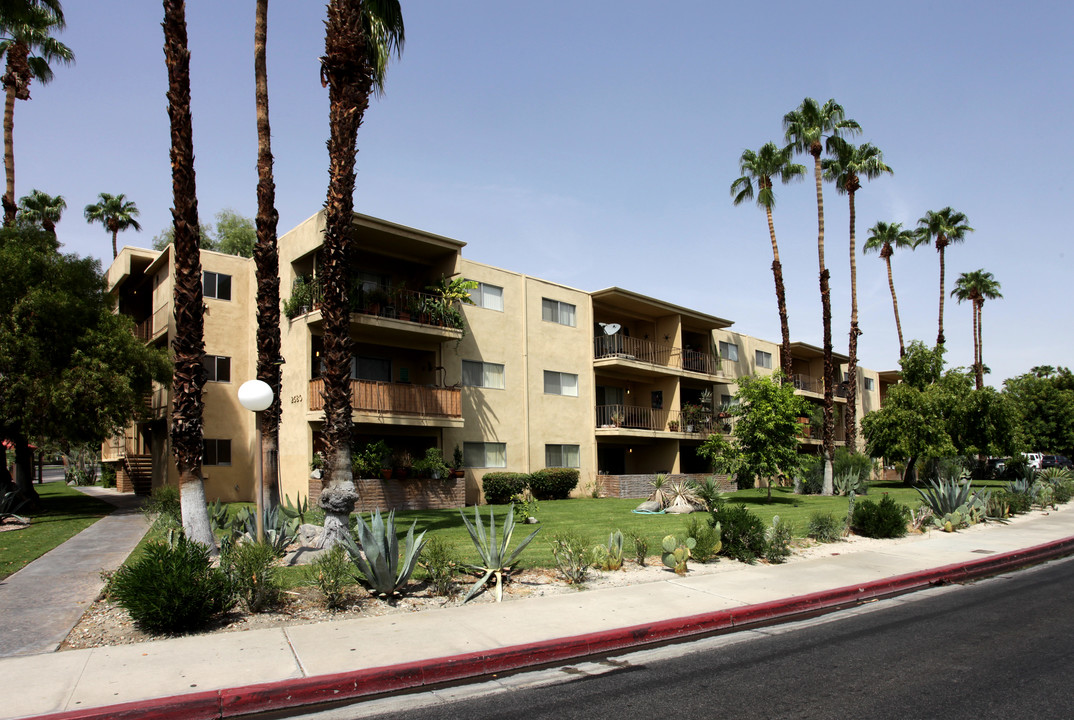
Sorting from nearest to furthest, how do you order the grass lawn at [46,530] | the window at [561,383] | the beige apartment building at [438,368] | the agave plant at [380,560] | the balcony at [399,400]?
1. the agave plant at [380,560]
2. the grass lawn at [46,530]
3. the balcony at [399,400]
4. the beige apartment building at [438,368]
5. the window at [561,383]

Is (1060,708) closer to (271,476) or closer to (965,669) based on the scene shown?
(965,669)

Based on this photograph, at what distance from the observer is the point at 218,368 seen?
26391mm

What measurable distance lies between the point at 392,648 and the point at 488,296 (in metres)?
20.7

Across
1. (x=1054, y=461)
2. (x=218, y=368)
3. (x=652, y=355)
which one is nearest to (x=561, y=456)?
(x=652, y=355)

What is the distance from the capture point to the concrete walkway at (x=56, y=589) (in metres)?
7.37

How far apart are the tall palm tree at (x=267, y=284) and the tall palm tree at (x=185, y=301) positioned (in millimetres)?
1984

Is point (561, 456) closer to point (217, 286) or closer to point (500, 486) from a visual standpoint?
point (500, 486)

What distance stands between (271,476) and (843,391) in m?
43.3

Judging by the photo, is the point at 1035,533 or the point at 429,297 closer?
the point at 1035,533

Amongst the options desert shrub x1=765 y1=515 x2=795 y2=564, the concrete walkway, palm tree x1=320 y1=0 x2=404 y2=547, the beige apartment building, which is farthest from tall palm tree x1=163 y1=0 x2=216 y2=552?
the beige apartment building

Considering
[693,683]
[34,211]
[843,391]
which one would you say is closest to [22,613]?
[693,683]

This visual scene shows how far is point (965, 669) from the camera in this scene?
6461 mm

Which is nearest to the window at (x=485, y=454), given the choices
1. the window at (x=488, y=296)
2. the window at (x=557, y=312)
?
the window at (x=488, y=296)

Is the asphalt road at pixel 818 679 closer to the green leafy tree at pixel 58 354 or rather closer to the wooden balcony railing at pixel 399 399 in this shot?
the wooden balcony railing at pixel 399 399
